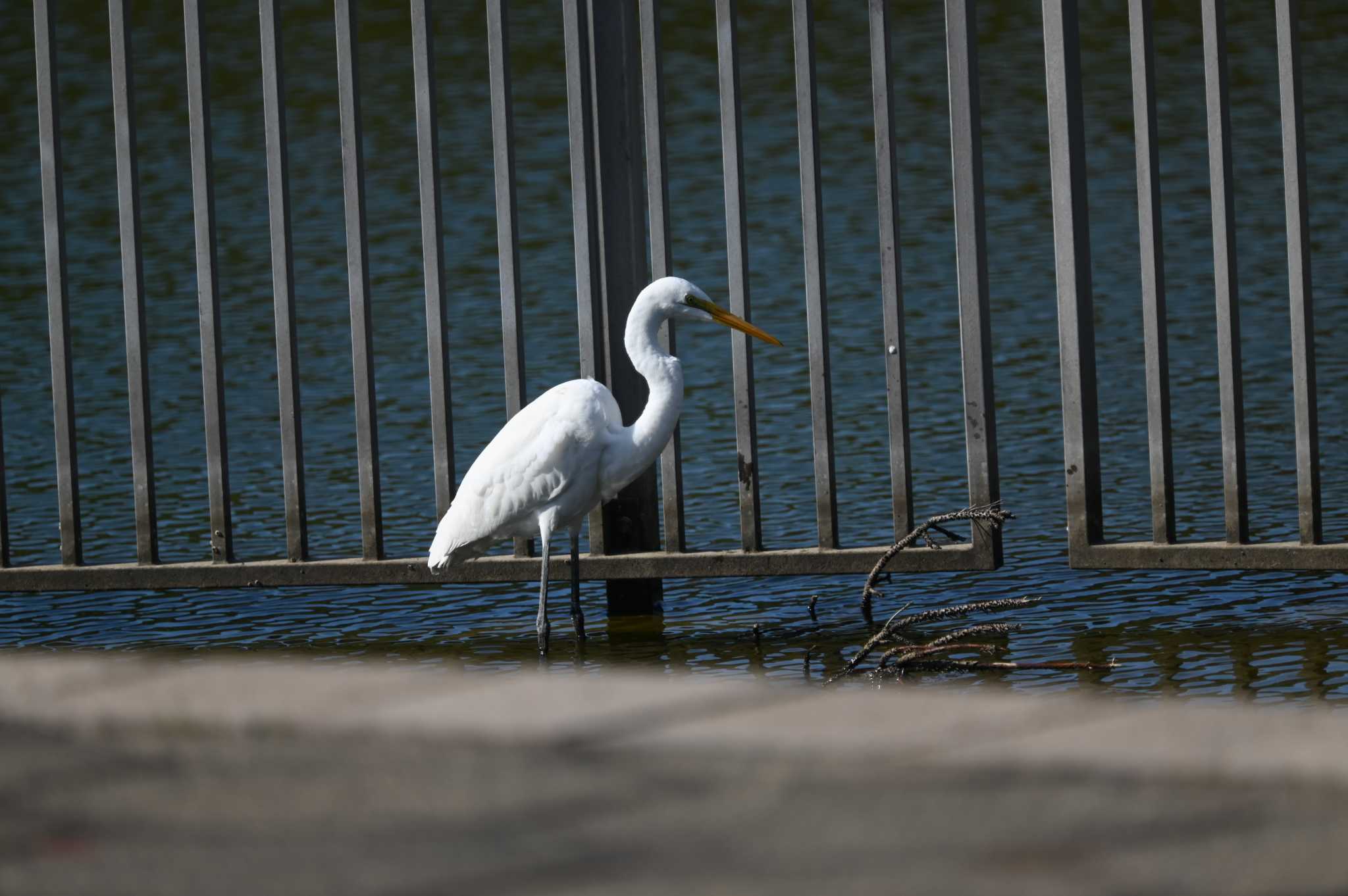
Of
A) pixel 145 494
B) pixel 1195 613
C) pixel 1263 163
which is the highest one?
pixel 1263 163

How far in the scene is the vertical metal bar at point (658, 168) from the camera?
5.67 m

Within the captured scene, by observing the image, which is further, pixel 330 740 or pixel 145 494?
pixel 145 494

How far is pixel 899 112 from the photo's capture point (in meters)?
17.3

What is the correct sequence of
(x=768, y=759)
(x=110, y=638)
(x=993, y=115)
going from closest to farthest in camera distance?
(x=768, y=759)
(x=110, y=638)
(x=993, y=115)

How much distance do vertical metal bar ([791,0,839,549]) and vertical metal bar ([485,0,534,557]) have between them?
831mm

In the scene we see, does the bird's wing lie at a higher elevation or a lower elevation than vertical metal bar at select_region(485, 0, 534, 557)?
lower

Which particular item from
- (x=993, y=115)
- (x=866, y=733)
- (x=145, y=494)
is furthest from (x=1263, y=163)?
(x=866, y=733)

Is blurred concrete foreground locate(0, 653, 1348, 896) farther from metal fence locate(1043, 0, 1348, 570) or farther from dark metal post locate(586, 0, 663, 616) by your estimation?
dark metal post locate(586, 0, 663, 616)

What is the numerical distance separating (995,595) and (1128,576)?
0.49 m

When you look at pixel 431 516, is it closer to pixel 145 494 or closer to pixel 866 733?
pixel 145 494

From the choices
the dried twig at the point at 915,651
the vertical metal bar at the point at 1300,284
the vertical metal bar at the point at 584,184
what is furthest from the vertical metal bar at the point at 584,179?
the vertical metal bar at the point at 1300,284

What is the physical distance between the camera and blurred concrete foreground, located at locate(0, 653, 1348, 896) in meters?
1.99

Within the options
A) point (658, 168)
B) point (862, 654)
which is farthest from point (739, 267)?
point (862, 654)

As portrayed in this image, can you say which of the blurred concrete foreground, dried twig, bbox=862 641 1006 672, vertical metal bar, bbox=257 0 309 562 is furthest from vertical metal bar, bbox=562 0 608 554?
the blurred concrete foreground
